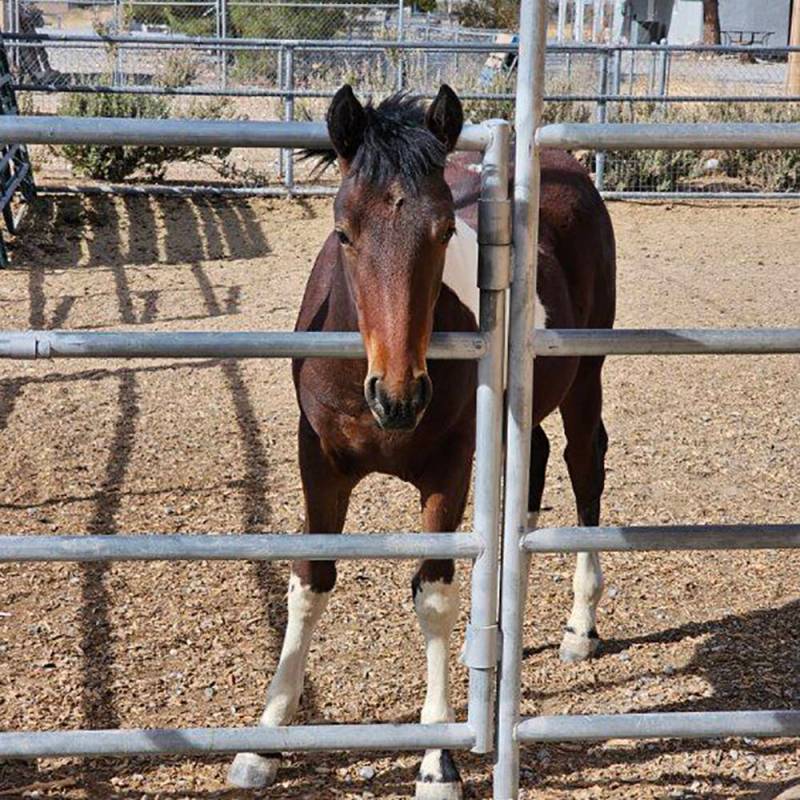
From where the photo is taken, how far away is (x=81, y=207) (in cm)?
1133

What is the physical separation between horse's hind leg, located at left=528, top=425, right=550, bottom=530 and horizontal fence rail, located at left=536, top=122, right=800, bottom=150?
2107 millimetres

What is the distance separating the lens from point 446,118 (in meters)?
2.46

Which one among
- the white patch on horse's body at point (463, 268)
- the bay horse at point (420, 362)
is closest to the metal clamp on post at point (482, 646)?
the bay horse at point (420, 362)

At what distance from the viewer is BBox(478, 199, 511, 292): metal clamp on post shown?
2316 millimetres

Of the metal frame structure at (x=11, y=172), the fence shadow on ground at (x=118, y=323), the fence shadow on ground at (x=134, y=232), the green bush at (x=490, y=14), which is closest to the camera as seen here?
the fence shadow on ground at (x=118, y=323)

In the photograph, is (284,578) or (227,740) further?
(284,578)

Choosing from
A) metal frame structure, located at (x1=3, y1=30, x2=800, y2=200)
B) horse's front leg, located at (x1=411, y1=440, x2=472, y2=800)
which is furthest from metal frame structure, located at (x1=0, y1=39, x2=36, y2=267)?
horse's front leg, located at (x1=411, y1=440, x2=472, y2=800)

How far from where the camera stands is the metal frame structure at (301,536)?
2303 mm

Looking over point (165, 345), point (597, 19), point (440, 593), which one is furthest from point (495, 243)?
point (597, 19)

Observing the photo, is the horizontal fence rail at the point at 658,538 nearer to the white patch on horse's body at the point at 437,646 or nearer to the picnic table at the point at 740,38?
the white patch on horse's body at the point at 437,646

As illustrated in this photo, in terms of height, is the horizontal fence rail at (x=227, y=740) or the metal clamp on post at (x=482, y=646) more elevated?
the metal clamp on post at (x=482, y=646)

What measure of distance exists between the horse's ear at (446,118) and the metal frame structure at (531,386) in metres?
0.17

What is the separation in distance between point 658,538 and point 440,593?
805 mm

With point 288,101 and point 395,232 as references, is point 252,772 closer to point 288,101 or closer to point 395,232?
point 395,232
